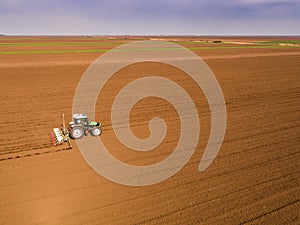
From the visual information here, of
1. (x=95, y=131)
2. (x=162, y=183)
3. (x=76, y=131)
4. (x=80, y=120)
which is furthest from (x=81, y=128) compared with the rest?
(x=162, y=183)

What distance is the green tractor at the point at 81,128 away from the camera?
12688 millimetres

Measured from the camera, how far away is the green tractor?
41.6 feet

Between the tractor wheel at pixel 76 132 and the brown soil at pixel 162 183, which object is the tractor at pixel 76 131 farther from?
the brown soil at pixel 162 183

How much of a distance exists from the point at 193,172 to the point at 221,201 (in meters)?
1.86

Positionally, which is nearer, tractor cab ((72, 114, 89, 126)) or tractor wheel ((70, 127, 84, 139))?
tractor wheel ((70, 127, 84, 139))

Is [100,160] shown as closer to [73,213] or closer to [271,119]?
[73,213]

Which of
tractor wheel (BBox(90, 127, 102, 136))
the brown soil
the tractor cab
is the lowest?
the brown soil

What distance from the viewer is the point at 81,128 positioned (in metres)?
12.8

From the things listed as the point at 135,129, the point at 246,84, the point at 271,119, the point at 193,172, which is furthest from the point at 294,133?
the point at 246,84

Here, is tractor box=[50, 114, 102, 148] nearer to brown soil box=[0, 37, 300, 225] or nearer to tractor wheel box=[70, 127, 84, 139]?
tractor wheel box=[70, 127, 84, 139]

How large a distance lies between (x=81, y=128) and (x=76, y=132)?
0.27m

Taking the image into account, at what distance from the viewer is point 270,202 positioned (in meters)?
8.46

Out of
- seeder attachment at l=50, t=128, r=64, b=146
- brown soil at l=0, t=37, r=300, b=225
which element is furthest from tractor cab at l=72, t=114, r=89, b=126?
brown soil at l=0, t=37, r=300, b=225

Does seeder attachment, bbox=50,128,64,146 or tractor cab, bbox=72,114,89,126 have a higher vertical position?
tractor cab, bbox=72,114,89,126
